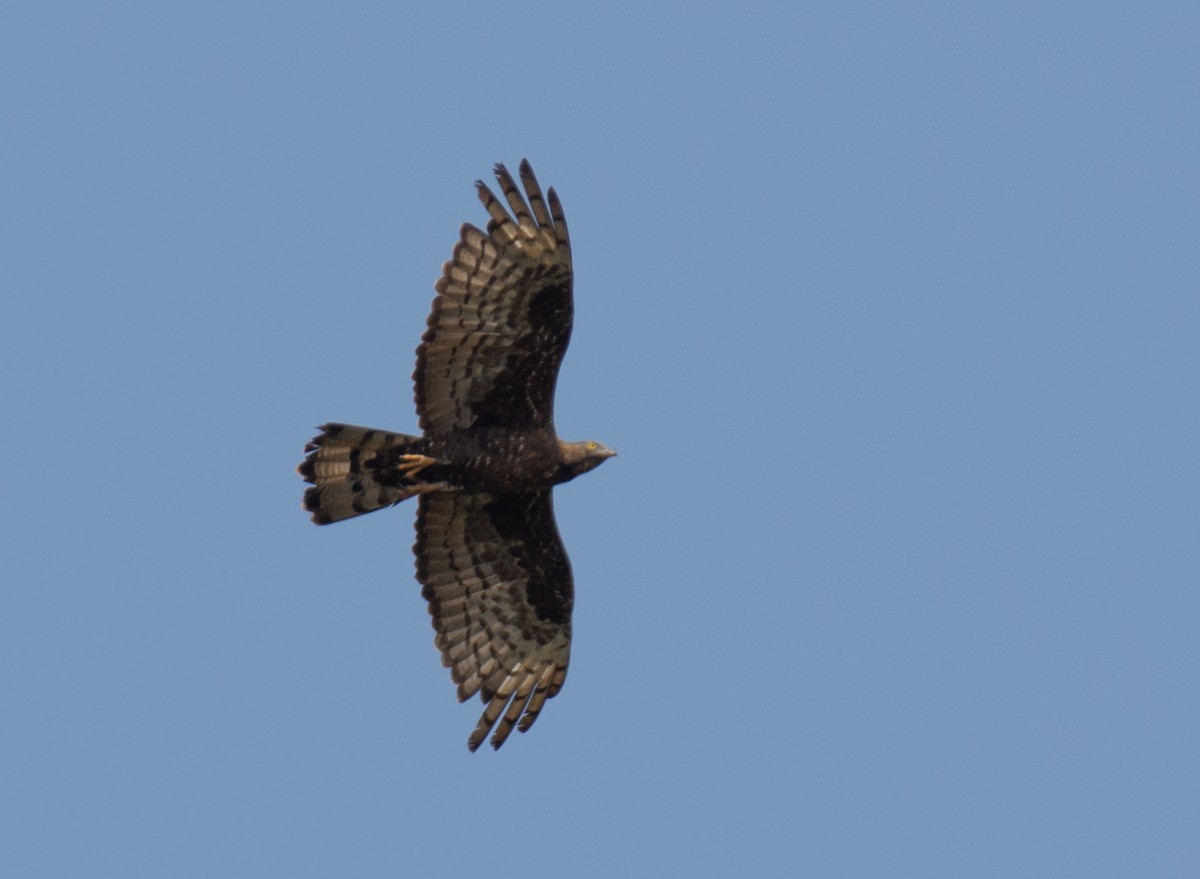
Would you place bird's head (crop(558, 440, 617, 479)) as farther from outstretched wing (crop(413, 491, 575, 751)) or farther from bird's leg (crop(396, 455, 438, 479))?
bird's leg (crop(396, 455, 438, 479))

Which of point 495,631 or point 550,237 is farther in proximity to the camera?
point 495,631

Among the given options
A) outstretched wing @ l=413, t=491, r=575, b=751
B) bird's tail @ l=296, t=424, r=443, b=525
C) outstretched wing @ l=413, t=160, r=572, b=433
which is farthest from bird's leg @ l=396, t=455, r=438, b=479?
outstretched wing @ l=413, t=491, r=575, b=751

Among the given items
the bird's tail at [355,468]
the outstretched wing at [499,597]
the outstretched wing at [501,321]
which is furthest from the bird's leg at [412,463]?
the outstretched wing at [499,597]

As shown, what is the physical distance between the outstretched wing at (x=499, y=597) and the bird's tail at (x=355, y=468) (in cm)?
87

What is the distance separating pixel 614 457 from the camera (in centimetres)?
1667

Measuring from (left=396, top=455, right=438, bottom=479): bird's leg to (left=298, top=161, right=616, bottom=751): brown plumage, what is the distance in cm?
1

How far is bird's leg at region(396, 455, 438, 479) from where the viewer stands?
16.2 m

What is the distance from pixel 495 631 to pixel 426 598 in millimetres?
→ 636

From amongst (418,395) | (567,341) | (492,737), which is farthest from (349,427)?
(492,737)

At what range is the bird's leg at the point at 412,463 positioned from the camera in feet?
53.3

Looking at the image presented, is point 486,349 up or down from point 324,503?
up

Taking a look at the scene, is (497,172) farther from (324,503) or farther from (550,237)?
(324,503)

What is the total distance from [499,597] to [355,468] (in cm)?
192

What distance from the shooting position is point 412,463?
16.2 metres
